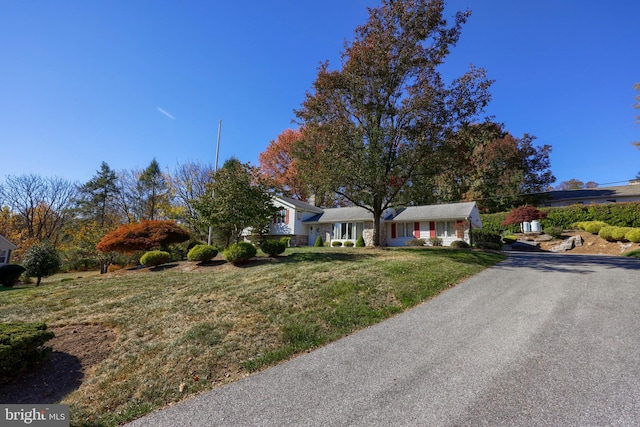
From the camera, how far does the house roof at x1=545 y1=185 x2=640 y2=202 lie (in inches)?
1272

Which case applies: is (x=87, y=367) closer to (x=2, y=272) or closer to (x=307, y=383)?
(x=307, y=383)

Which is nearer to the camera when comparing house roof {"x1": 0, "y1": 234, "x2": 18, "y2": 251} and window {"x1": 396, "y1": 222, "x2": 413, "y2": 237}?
house roof {"x1": 0, "y1": 234, "x2": 18, "y2": 251}

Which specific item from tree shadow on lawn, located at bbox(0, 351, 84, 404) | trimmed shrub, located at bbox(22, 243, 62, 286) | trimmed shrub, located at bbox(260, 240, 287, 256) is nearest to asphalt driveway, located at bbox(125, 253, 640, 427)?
tree shadow on lawn, located at bbox(0, 351, 84, 404)

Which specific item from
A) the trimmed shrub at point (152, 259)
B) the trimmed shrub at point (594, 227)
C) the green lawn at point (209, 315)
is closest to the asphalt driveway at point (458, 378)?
the green lawn at point (209, 315)

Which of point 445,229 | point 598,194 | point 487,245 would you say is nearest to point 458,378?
point 487,245

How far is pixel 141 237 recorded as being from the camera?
1547 cm

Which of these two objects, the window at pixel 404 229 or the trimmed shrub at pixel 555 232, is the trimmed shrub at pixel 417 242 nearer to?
the window at pixel 404 229

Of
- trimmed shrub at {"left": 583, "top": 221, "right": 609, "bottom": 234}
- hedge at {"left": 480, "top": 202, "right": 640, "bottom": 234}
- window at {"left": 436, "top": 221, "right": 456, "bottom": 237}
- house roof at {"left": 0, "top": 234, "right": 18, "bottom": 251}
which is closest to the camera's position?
trimmed shrub at {"left": 583, "top": 221, "right": 609, "bottom": 234}

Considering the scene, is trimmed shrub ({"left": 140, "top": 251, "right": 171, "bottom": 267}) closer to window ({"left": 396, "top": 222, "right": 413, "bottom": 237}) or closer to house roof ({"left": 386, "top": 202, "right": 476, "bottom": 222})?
house roof ({"left": 386, "top": 202, "right": 476, "bottom": 222})

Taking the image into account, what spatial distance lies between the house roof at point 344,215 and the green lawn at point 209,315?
15653mm

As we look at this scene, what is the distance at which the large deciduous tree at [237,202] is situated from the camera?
45.5ft

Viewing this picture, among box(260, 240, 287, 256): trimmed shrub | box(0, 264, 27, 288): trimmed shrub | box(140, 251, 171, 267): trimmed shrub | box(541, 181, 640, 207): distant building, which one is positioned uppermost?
box(541, 181, 640, 207): distant building

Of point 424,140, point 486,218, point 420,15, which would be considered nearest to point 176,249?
point 424,140

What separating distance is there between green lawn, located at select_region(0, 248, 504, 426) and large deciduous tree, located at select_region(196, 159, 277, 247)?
10.1 ft
